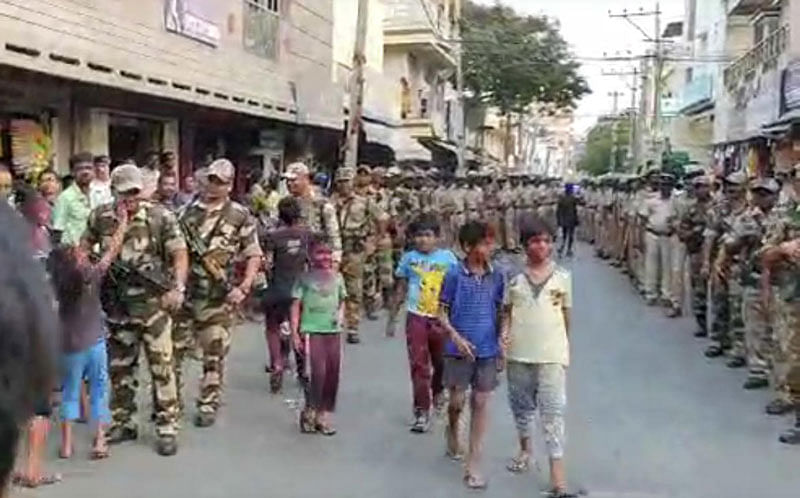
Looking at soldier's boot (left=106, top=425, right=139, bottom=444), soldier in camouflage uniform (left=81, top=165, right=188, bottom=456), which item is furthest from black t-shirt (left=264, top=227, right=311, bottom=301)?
soldier's boot (left=106, top=425, right=139, bottom=444)

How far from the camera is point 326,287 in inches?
328

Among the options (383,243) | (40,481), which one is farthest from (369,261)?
(40,481)

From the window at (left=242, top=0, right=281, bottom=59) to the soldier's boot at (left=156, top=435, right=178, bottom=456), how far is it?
13.2 m

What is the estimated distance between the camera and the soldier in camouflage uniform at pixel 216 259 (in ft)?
26.7

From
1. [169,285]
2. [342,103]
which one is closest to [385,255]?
[169,285]

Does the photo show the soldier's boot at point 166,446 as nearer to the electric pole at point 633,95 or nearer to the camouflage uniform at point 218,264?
the camouflage uniform at point 218,264

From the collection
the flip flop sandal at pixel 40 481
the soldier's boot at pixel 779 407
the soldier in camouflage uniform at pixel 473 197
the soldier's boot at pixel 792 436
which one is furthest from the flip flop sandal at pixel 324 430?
the soldier in camouflage uniform at pixel 473 197

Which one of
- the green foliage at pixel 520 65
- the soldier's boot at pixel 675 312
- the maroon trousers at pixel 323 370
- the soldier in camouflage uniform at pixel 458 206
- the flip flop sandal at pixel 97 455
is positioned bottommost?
the soldier's boot at pixel 675 312

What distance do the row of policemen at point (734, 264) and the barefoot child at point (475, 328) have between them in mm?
2391

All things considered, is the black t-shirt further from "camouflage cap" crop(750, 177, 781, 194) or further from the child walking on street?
"camouflage cap" crop(750, 177, 781, 194)

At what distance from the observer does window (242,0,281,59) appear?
20.3 metres

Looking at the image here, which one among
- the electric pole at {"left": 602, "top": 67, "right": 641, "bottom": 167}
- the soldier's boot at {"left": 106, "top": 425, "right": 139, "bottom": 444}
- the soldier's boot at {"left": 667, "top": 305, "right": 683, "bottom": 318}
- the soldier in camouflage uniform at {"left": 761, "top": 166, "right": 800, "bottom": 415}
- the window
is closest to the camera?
the soldier's boot at {"left": 106, "top": 425, "right": 139, "bottom": 444}

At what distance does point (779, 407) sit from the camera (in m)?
9.17

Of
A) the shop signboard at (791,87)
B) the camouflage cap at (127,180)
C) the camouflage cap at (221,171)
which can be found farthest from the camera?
the shop signboard at (791,87)
